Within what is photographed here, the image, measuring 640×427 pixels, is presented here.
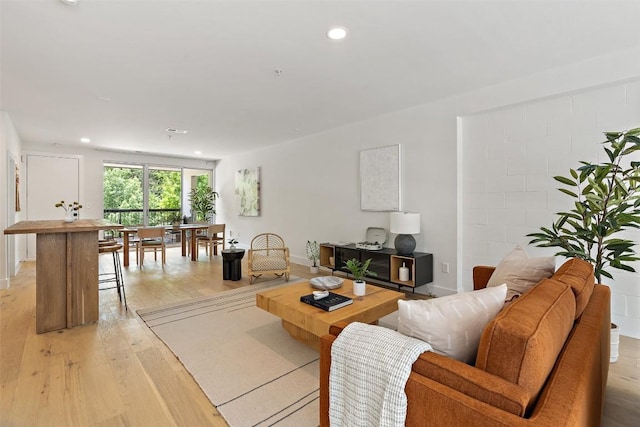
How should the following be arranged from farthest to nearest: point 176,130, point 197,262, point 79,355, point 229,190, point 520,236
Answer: point 229,190, point 197,262, point 176,130, point 520,236, point 79,355

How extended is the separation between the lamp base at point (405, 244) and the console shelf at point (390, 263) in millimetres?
66

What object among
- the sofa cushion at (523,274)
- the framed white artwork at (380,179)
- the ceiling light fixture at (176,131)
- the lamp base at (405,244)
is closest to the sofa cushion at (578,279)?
the sofa cushion at (523,274)

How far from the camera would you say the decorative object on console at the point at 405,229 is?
12.8 feet

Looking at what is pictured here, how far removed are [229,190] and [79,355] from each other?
6310mm

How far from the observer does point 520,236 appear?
3320mm

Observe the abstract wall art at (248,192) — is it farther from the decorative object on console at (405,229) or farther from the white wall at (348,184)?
the decorative object on console at (405,229)

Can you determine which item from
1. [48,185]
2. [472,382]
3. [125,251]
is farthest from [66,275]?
[48,185]

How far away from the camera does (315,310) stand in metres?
2.33

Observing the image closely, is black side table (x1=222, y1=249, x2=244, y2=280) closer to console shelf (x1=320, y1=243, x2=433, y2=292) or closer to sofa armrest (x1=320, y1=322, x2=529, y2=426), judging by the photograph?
console shelf (x1=320, y1=243, x2=433, y2=292)

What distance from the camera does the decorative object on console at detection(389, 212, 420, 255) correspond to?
3902 millimetres

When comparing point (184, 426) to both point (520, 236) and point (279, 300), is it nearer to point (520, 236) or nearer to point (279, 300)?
point (279, 300)

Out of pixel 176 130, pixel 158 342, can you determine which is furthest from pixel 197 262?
pixel 158 342

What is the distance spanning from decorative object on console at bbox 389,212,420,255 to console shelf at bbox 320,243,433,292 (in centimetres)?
10

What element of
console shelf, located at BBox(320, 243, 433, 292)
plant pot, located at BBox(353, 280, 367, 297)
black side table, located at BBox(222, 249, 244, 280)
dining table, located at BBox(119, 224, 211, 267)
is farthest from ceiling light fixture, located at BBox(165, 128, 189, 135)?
plant pot, located at BBox(353, 280, 367, 297)
